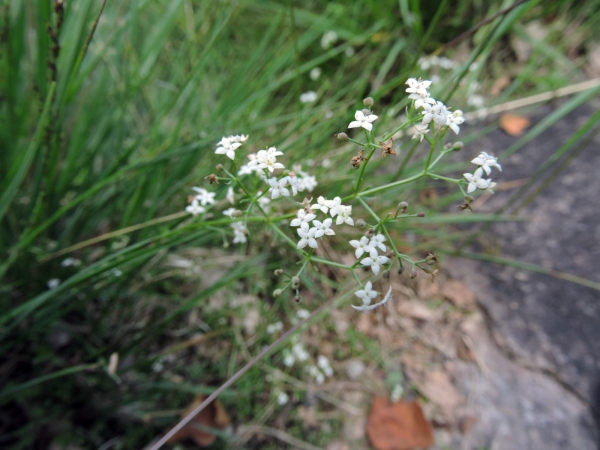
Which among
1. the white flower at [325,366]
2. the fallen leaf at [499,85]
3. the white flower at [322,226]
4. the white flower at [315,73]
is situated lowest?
the white flower at [325,366]

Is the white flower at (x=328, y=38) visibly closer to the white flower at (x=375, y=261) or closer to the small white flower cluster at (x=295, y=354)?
the small white flower cluster at (x=295, y=354)

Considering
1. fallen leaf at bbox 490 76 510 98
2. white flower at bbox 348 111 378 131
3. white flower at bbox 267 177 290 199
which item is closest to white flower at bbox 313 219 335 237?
white flower at bbox 267 177 290 199

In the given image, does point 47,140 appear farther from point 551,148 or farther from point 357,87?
point 551,148

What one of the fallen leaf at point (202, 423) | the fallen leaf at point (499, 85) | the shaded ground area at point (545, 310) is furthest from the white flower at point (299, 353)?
the fallen leaf at point (499, 85)

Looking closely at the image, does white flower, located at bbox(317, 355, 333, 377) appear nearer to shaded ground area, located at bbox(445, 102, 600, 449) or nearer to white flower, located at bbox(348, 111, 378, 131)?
shaded ground area, located at bbox(445, 102, 600, 449)

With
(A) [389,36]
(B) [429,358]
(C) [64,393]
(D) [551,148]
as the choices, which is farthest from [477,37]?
(C) [64,393]

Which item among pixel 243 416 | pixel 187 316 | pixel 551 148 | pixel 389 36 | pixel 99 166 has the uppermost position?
pixel 389 36
